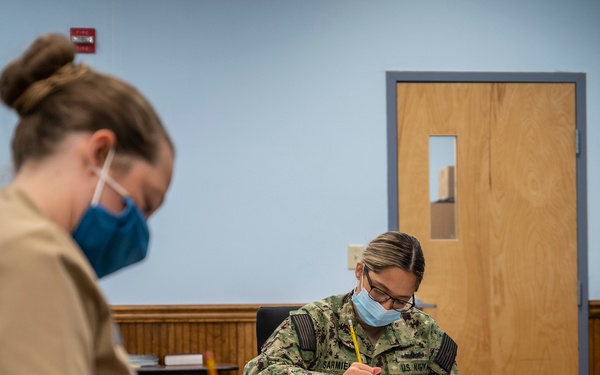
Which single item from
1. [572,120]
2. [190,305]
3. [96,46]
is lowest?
[190,305]

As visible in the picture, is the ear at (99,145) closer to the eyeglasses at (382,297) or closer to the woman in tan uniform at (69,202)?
the woman in tan uniform at (69,202)

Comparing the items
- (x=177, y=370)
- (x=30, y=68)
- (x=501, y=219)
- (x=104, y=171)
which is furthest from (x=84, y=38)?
(x=104, y=171)

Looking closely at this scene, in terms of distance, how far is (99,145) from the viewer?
2.99 ft

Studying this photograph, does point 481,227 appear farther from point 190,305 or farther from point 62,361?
point 62,361

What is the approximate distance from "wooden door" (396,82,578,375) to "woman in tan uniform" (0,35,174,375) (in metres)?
3.58

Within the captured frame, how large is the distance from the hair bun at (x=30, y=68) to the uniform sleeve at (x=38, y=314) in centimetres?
27

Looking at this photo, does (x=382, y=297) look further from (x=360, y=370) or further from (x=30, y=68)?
(x=30, y=68)

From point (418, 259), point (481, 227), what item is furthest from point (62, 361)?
point (481, 227)

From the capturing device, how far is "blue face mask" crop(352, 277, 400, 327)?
9.11ft

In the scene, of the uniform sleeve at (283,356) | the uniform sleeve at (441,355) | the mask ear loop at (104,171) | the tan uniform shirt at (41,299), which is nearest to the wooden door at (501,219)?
the uniform sleeve at (441,355)

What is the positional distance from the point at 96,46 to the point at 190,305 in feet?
4.48

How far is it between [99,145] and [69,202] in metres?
0.06

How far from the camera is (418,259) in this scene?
9.21 ft

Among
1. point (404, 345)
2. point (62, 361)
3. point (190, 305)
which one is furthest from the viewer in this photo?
point (190, 305)
